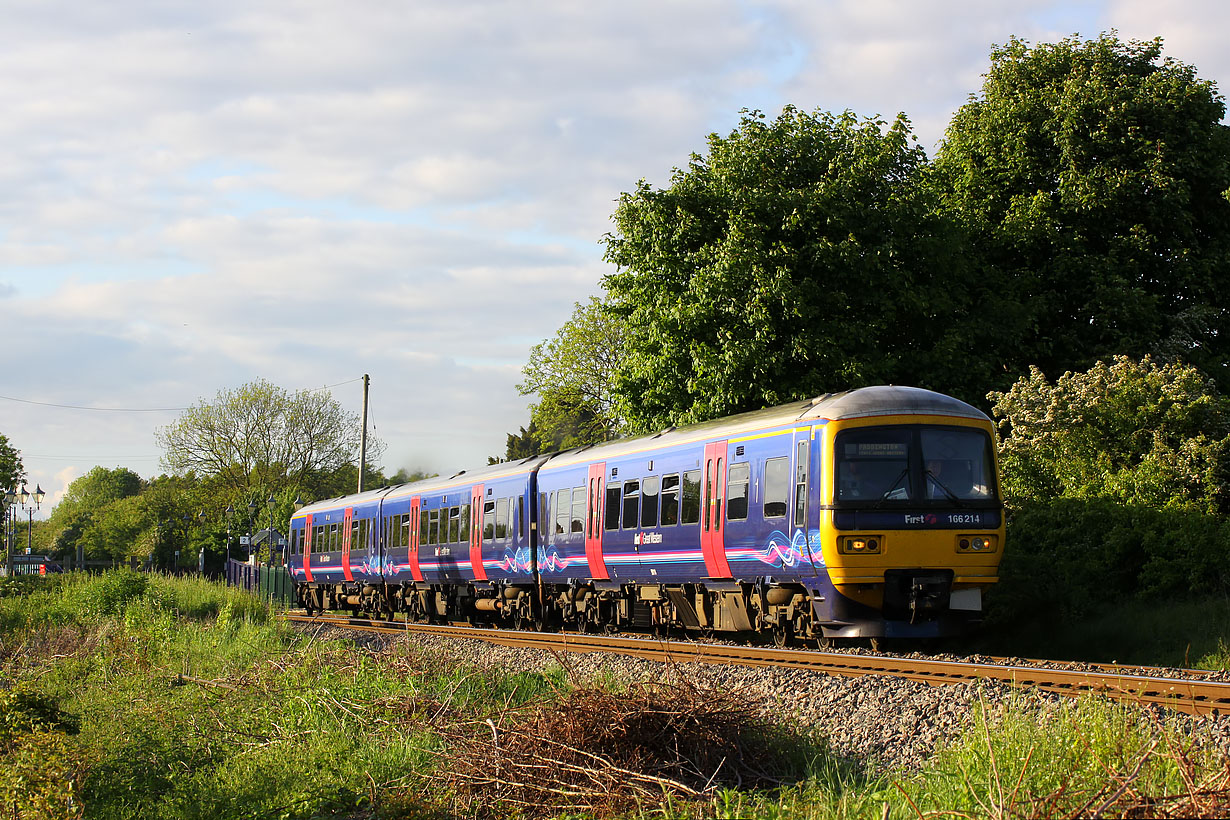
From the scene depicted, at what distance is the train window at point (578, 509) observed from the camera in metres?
19.2

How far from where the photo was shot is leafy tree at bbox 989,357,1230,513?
55.1 ft

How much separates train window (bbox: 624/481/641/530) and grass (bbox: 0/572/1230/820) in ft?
15.6

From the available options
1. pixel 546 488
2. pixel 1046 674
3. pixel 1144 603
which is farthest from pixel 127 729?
pixel 1144 603

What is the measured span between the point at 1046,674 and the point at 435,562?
16.8m

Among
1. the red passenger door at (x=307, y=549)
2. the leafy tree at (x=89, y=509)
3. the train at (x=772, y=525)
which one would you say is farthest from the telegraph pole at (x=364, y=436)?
the leafy tree at (x=89, y=509)

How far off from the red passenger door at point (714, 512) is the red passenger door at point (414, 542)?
11.7 meters

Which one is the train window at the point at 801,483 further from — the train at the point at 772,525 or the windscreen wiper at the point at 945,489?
the windscreen wiper at the point at 945,489

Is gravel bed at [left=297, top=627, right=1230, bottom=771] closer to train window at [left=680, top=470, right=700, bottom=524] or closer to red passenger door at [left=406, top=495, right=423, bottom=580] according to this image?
train window at [left=680, top=470, right=700, bottom=524]

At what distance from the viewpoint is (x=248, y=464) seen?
210 feet

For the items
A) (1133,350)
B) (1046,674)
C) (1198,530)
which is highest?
(1133,350)

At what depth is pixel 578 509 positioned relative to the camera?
1931 centimetres

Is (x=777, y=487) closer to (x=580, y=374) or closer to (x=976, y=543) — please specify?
(x=976, y=543)

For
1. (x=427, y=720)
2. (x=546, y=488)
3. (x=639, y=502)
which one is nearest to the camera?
(x=427, y=720)

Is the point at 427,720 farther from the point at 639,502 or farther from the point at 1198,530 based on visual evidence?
the point at 1198,530
